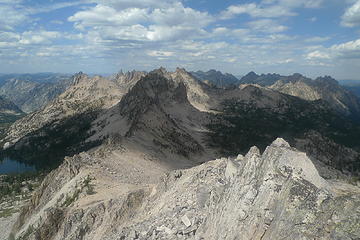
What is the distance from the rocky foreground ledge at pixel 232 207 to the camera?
17078 millimetres

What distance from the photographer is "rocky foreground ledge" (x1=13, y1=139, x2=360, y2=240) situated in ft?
56.0

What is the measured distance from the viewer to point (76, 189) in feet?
171

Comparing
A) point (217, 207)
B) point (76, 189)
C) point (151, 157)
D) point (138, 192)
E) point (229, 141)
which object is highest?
point (217, 207)

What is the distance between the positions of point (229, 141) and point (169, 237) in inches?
6530

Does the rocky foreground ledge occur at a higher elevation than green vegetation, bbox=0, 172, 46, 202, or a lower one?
higher

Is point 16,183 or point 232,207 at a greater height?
point 232,207

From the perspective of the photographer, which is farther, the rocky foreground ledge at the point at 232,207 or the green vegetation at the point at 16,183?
the green vegetation at the point at 16,183

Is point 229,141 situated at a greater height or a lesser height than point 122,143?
lesser

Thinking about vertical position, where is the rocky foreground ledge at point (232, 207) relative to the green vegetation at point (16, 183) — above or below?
above

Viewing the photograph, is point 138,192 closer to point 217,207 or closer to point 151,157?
point 217,207

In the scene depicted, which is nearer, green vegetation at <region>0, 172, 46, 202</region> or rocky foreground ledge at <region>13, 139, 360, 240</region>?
rocky foreground ledge at <region>13, 139, 360, 240</region>

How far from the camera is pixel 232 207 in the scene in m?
22.0

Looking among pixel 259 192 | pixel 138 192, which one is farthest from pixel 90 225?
pixel 259 192

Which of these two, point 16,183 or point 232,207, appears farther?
point 16,183
